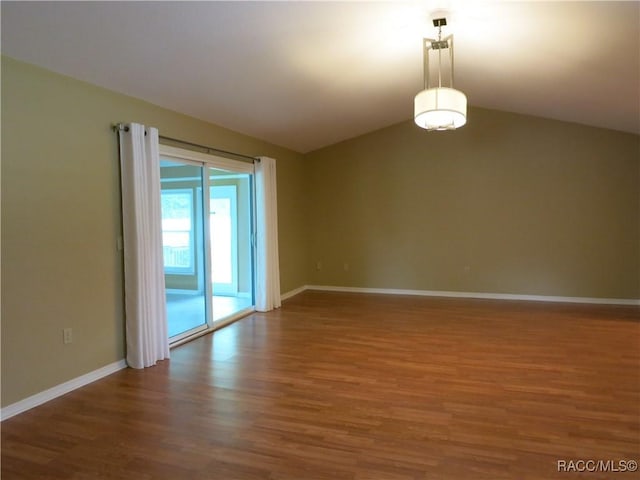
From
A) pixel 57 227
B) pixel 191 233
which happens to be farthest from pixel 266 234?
pixel 57 227

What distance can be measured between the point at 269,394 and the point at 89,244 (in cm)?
190

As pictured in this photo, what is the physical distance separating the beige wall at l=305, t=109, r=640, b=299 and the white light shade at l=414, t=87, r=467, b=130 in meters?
3.57

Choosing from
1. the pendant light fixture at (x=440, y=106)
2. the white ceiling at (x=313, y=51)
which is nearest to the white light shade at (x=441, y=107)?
the pendant light fixture at (x=440, y=106)

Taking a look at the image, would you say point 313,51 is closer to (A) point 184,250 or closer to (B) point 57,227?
(B) point 57,227

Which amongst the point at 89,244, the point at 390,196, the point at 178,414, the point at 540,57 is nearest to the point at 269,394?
the point at 178,414

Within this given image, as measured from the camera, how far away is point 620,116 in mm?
5121

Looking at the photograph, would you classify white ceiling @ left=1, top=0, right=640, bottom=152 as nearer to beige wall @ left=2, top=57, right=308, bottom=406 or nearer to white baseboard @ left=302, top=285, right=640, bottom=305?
beige wall @ left=2, top=57, right=308, bottom=406

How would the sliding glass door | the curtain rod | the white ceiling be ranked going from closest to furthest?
the white ceiling < the curtain rod < the sliding glass door

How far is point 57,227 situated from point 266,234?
9.66ft

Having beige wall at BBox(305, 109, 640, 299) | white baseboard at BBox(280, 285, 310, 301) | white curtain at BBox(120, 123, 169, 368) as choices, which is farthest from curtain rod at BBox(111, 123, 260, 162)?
white baseboard at BBox(280, 285, 310, 301)

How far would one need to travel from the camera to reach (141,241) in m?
3.66

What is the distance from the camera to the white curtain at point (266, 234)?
572 cm

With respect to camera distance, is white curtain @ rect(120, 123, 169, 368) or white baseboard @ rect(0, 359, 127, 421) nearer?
white baseboard @ rect(0, 359, 127, 421)

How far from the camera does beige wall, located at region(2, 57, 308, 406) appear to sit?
9.15ft
